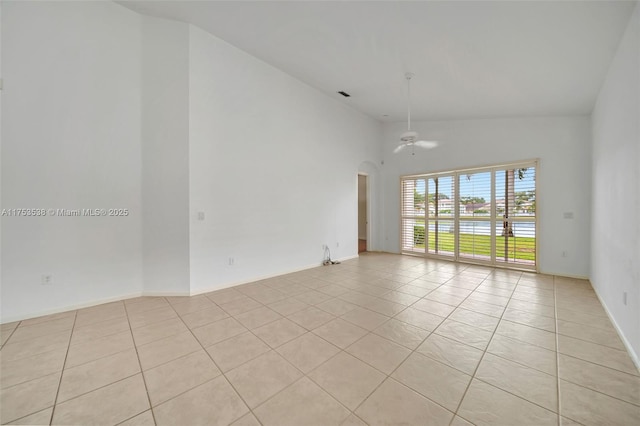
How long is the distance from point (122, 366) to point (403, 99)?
5.73 m

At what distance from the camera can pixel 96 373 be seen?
1.89 m

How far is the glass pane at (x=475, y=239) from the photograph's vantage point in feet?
17.8

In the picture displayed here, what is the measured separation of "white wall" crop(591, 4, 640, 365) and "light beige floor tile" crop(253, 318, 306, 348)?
285cm

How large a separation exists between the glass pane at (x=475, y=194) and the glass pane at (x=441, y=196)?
0.74ft

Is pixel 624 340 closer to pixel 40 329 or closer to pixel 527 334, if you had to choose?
pixel 527 334

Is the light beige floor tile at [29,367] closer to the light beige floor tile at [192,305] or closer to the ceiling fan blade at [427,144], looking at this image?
the light beige floor tile at [192,305]

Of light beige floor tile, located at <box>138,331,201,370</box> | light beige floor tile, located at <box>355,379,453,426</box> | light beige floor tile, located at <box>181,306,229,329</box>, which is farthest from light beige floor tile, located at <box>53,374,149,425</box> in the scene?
light beige floor tile, located at <box>355,379,453,426</box>

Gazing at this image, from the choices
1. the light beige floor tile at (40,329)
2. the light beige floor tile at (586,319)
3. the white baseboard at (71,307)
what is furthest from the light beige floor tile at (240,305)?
the light beige floor tile at (586,319)

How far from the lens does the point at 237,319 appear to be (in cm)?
282

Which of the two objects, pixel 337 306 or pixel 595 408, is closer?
pixel 595 408

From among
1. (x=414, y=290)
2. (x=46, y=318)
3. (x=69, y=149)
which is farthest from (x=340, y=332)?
(x=69, y=149)

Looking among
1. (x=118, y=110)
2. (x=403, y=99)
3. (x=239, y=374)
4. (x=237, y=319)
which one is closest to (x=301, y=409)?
(x=239, y=374)

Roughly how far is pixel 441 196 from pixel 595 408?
16.7 ft

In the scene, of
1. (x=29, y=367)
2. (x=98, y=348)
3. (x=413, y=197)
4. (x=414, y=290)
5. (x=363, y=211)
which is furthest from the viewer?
(x=363, y=211)
